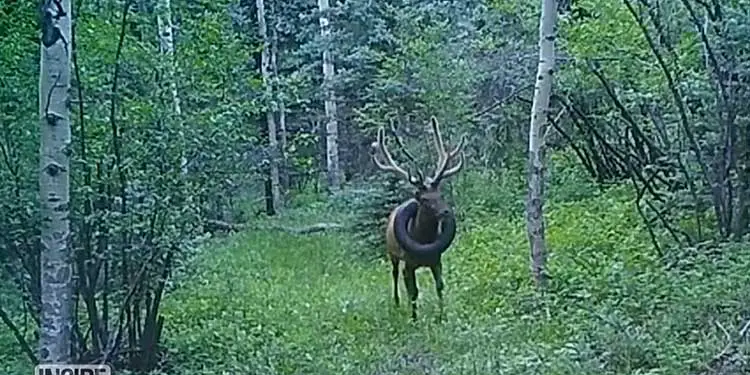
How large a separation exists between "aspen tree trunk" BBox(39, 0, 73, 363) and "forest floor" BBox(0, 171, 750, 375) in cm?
190

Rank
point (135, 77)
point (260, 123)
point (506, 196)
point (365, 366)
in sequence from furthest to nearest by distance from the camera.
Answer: point (260, 123)
point (506, 196)
point (135, 77)
point (365, 366)

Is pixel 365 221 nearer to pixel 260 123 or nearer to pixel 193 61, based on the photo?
pixel 193 61

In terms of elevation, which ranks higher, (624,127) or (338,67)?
(338,67)

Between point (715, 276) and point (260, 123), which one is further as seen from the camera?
point (260, 123)

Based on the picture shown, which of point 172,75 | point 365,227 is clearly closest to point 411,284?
point 172,75

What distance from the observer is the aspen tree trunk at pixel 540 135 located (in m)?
9.10

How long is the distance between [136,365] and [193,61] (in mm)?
2503

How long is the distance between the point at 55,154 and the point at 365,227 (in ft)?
26.4

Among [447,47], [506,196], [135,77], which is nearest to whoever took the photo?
[135,77]

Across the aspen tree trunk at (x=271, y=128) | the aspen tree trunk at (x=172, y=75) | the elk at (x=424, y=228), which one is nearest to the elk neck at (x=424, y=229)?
the elk at (x=424, y=228)

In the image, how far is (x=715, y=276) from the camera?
26.1 ft

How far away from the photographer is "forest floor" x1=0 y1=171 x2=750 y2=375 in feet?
22.5

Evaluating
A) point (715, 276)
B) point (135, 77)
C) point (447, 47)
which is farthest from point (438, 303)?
point (447, 47)

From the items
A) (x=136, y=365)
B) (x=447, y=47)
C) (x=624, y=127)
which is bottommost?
(x=136, y=365)
